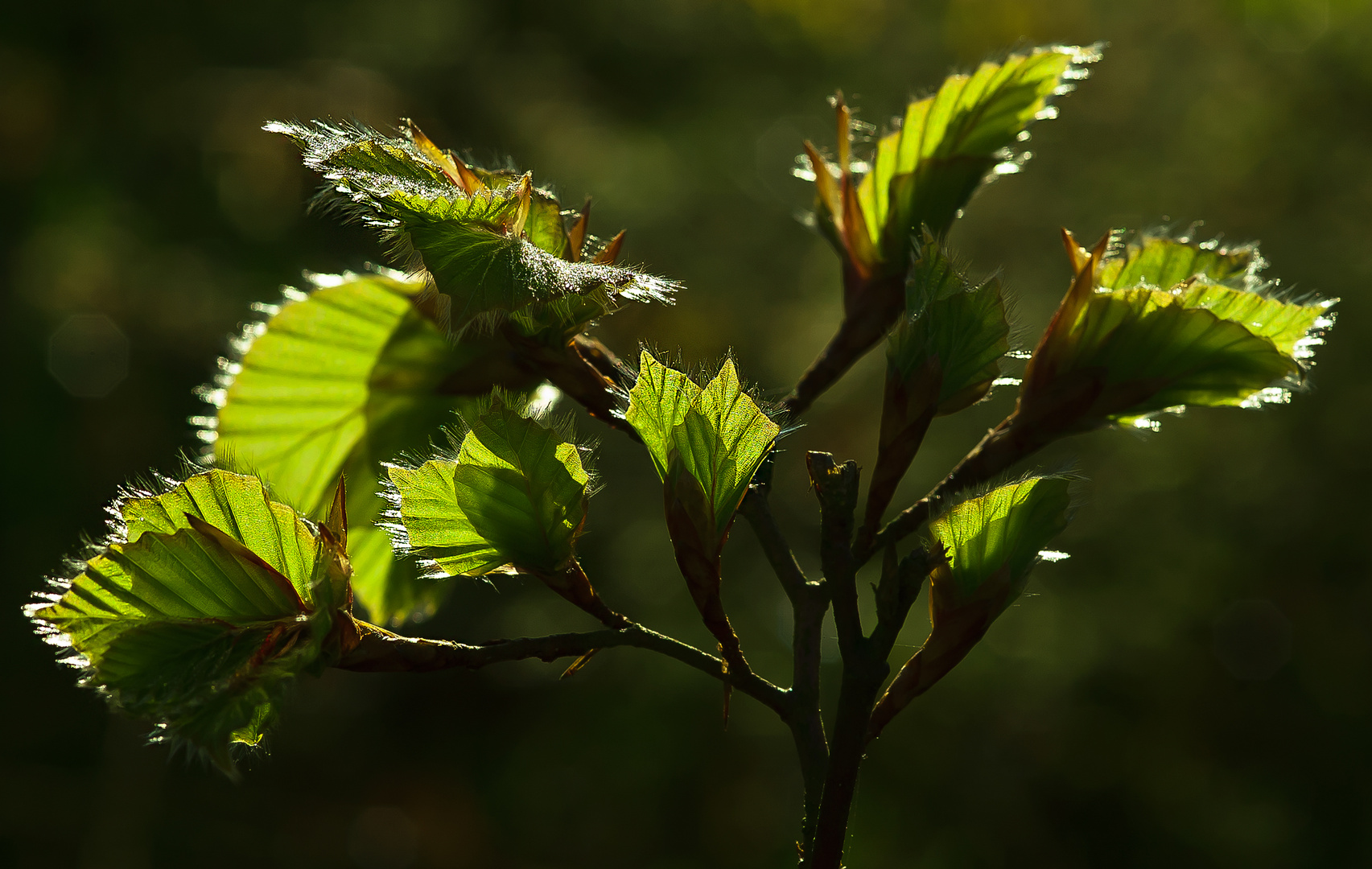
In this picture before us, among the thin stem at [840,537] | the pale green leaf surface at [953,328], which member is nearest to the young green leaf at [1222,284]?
the pale green leaf surface at [953,328]

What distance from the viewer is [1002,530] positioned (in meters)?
0.50

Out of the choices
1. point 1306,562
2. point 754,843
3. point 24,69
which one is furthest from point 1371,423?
point 24,69

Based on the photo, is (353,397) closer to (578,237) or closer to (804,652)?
(578,237)

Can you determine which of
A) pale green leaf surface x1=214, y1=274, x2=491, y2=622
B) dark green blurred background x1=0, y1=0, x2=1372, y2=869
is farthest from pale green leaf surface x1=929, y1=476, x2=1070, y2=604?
dark green blurred background x1=0, y1=0, x2=1372, y2=869

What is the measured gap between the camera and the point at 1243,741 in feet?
9.21

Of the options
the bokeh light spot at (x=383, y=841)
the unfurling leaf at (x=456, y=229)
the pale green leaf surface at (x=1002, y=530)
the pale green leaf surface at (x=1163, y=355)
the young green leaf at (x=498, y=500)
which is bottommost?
the bokeh light spot at (x=383, y=841)

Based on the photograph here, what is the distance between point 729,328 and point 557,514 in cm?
322

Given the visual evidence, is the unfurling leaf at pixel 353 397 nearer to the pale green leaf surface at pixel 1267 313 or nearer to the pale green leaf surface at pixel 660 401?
the pale green leaf surface at pixel 660 401

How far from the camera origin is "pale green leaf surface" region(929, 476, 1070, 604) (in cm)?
50

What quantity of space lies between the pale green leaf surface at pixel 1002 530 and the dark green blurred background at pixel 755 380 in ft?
4.86

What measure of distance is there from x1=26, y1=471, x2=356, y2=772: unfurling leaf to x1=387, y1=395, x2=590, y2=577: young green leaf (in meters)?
0.05

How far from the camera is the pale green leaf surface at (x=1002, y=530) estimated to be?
0.50 meters

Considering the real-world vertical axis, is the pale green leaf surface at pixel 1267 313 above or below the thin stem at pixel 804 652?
above

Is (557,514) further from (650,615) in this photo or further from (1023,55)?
(650,615)
